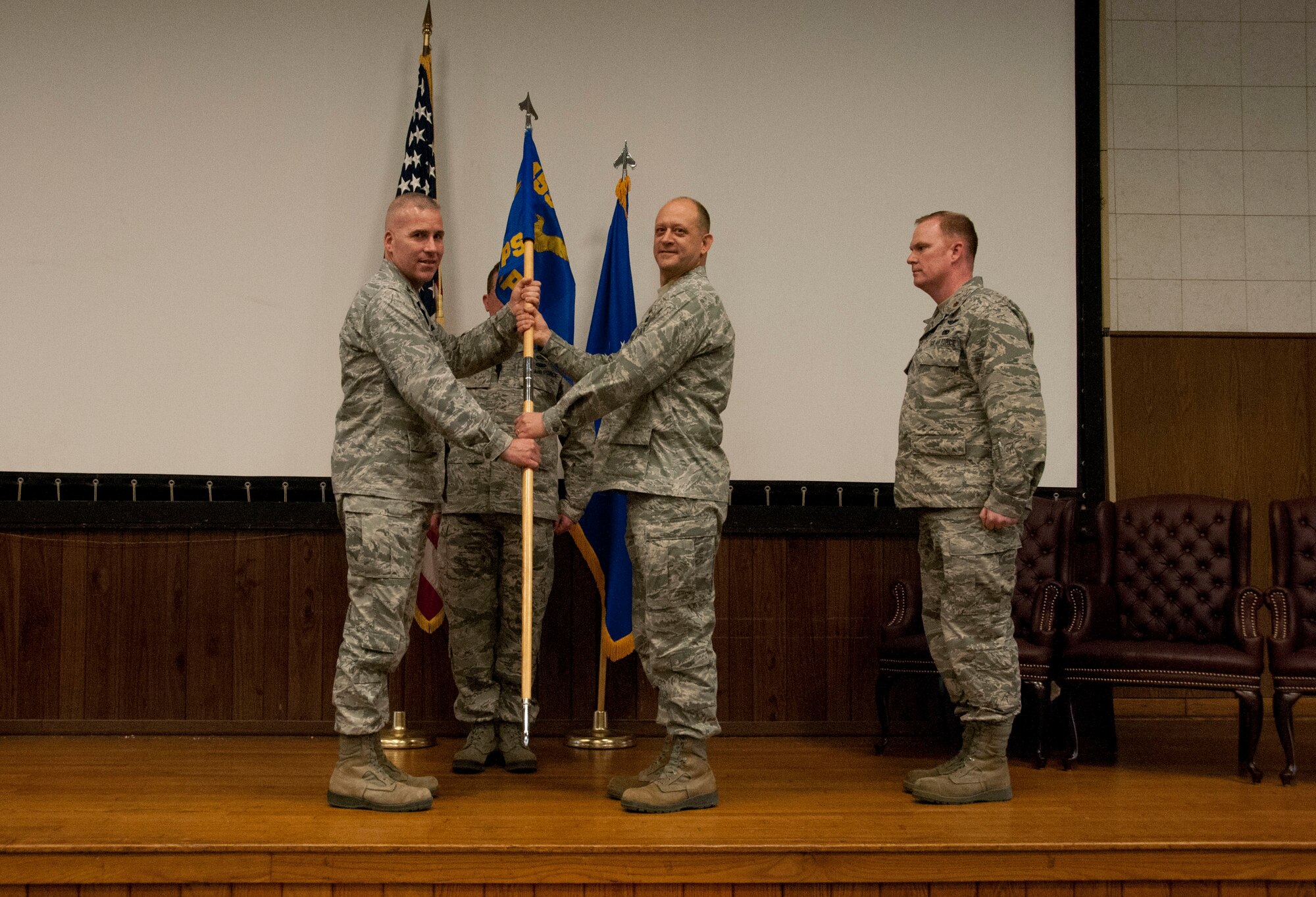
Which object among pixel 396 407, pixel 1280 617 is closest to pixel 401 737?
pixel 396 407

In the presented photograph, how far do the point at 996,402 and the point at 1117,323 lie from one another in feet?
7.26

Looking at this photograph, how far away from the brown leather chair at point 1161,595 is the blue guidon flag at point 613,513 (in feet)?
5.00

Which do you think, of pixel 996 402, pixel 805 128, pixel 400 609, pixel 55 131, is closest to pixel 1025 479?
pixel 996 402

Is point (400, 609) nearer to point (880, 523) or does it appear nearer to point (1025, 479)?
point (1025, 479)

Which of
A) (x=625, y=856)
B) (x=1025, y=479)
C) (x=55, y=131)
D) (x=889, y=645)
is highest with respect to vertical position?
(x=55, y=131)

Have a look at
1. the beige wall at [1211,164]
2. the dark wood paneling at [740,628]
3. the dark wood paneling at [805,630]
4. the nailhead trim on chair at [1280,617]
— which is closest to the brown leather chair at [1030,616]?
the dark wood paneling at [805,630]

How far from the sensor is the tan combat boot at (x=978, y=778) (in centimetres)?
303

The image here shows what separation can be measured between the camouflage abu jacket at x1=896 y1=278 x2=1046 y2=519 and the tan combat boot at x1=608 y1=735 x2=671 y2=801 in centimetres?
96

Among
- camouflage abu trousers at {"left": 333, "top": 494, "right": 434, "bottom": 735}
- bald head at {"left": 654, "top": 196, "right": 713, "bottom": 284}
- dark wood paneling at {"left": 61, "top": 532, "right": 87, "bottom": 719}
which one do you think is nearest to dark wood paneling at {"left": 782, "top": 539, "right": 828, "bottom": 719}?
bald head at {"left": 654, "top": 196, "right": 713, "bottom": 284}

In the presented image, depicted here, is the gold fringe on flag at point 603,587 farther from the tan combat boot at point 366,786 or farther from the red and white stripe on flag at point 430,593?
the tan combat boot at point 366,786

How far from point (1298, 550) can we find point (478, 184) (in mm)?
3293

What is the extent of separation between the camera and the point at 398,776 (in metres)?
2.98

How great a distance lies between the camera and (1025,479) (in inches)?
119

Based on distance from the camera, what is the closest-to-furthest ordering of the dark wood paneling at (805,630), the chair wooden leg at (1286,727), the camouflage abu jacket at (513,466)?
the chair wooden leg at (1286,727)
the camouflage abu jacket at (513,466)
the dark wood paneling at (805,630)
